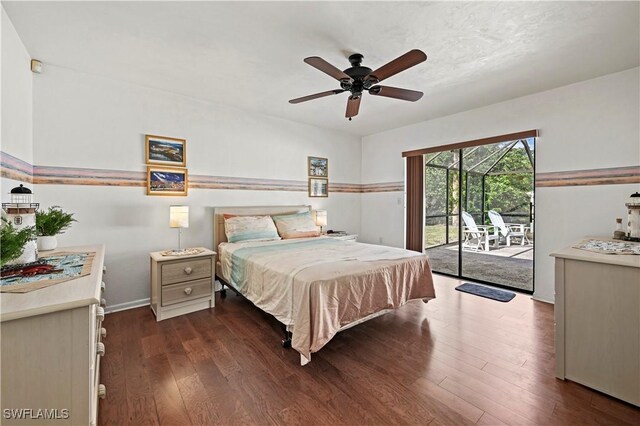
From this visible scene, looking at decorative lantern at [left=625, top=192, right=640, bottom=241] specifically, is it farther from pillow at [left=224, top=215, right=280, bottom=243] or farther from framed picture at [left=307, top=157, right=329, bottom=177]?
framed picture at [left=307, top=157, right=329, bottom=177]

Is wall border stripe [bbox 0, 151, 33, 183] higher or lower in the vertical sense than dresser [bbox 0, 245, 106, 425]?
higher

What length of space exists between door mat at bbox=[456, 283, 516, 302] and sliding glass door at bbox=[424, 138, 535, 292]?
0.29 meters

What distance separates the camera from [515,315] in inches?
121

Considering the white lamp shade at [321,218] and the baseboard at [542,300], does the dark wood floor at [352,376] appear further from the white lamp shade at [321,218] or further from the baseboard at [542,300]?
the white lamp shade at [321,218]

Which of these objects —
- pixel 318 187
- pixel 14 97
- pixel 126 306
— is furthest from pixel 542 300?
pixel 14 97

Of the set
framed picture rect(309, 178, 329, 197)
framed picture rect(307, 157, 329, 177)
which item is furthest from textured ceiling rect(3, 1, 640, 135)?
framed picture rect(309, 178, 329, 197)

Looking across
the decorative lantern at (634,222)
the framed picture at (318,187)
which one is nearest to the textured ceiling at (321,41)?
the decorative lantern at (634,222)

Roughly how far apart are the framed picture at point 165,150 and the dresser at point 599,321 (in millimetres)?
3892

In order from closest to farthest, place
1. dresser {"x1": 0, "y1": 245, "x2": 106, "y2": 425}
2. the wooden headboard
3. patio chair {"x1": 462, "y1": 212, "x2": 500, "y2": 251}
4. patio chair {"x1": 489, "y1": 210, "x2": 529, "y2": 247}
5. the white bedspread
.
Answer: dresser {"x1": 0, "y1": 245, "x2": 106, "y2": 425}
the white bedspread
the wooden headboard
patio chair {"x1": 489, "y1": 210, "x2": 529, "y2": 247}
patio chair {"x1": 462, "y1": 212, "x2": 500, "y2": 251}

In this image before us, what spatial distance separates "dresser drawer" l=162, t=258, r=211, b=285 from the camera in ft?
9.75

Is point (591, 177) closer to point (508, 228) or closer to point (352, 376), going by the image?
point (508, 228)

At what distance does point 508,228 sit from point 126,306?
5.50 metres

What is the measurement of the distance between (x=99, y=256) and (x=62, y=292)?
105cm

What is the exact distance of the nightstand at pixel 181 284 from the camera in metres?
2.95
